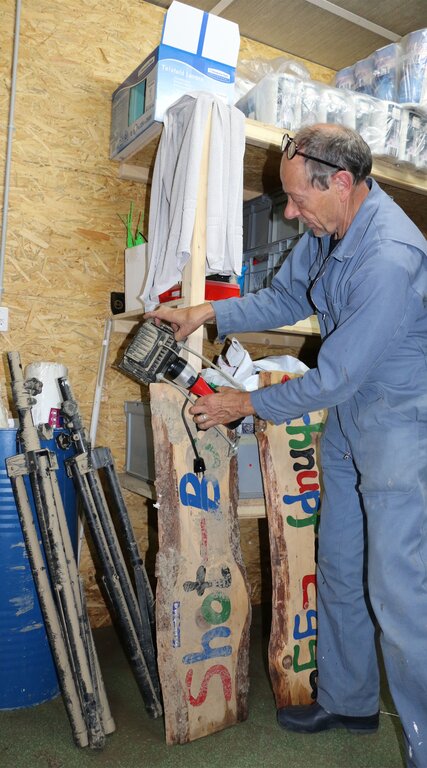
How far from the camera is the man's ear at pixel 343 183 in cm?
149

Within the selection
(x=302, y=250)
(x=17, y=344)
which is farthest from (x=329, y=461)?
(x=17, y=344)

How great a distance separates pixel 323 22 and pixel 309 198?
158 cm

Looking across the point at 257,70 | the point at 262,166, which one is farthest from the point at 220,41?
the point at 262,166

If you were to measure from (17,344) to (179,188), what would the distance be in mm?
837

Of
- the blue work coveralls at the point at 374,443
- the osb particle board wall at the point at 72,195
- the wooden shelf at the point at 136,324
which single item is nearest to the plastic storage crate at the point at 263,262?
the wooden shelf at the point at 136,324

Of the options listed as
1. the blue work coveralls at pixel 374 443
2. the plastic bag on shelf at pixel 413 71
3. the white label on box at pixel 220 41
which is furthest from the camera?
the plastic bag on shelf at pixel 413 71

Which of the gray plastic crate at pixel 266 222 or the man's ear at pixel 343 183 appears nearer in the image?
the man's ear at pixel 343 183

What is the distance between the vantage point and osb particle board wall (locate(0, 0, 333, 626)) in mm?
2221

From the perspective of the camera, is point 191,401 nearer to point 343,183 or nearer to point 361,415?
point 361,415

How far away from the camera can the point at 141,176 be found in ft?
8.00

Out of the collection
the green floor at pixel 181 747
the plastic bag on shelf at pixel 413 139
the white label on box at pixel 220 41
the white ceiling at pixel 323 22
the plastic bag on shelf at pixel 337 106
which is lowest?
the green floor at pixel 181 747

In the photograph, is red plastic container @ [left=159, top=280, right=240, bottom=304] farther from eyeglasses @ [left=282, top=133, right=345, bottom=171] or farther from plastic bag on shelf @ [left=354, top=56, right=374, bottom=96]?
plastic bag on shelf @ [left=354, top=56, right=374, bottom=96]

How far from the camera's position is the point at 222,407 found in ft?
5.14

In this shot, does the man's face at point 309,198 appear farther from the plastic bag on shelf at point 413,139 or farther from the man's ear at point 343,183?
the plastic bag on shelf at point 413,139
